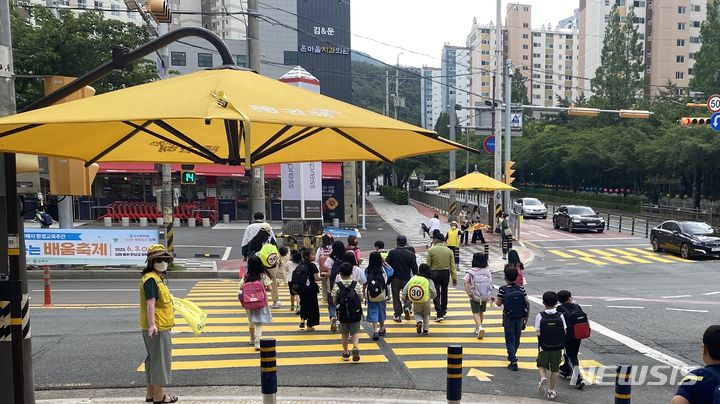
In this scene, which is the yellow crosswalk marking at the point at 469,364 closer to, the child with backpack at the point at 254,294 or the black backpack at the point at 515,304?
the black backpack at the point at 515,304

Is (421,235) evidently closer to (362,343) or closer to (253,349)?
(362,343)

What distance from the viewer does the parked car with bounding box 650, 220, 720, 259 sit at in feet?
69.5

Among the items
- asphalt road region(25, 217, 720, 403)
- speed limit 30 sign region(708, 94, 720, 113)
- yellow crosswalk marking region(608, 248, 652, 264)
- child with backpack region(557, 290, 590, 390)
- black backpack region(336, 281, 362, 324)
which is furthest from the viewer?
speed limit 30 sign region(708, 94, 720, 113)

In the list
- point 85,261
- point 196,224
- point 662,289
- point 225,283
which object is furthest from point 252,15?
point 196,224

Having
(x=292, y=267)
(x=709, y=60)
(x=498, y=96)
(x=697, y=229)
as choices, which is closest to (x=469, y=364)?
(x=292, y=267)

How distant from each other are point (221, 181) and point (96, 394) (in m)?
27.8

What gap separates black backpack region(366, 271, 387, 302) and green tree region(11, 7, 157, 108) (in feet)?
52.2

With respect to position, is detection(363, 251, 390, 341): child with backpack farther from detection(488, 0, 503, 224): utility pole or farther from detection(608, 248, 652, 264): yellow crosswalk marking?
detection(488, 0, 503, 224): utility pole

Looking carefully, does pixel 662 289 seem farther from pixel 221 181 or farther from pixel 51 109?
pixel 221 181

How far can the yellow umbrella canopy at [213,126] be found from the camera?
4.31 metres

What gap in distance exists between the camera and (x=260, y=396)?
7.10 meters

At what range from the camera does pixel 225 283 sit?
16359 millimetres

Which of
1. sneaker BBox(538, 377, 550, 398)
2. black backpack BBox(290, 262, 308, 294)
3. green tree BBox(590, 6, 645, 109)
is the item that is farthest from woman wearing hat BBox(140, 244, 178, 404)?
green tree BBox(590, 6, 645, 109)

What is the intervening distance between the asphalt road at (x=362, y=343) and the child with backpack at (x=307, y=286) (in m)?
0.36
